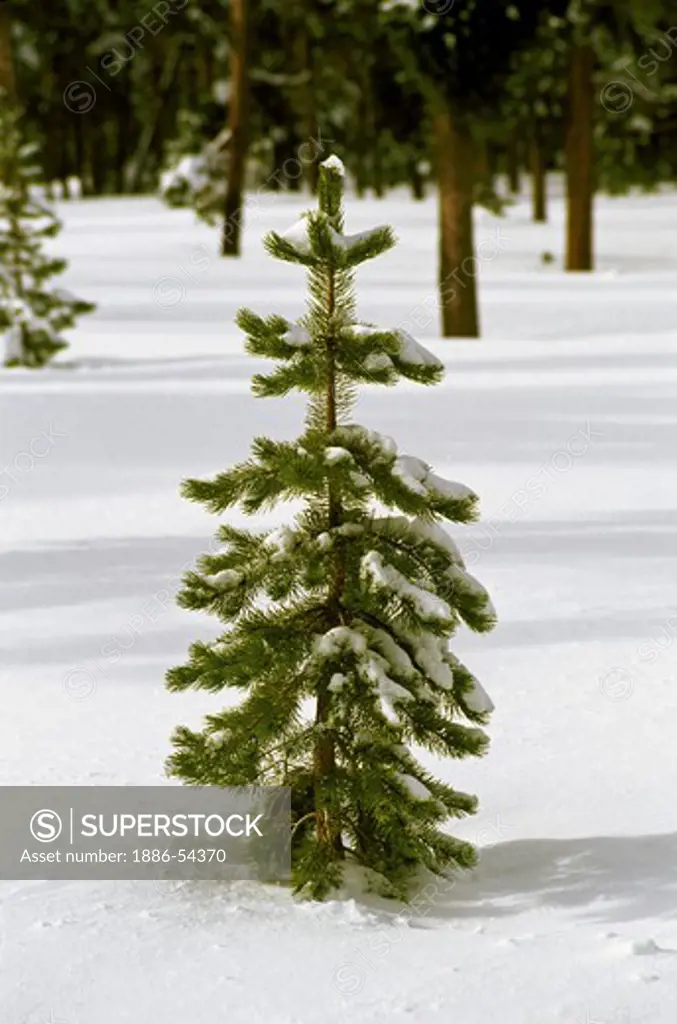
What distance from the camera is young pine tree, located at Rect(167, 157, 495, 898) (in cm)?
554

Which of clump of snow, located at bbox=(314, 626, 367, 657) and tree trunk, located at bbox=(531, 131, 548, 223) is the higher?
tree trunk, located at bbox=(531, 131, 548, 223)

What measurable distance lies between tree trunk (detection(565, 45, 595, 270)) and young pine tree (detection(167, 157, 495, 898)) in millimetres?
24689

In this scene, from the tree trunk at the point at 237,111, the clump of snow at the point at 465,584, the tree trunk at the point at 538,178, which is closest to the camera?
the clump of snow at the point at 465,584

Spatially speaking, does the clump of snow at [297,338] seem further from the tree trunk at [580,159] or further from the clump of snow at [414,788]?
the tree trunk at [580,159]

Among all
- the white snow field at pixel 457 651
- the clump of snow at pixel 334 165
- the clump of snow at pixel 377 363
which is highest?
the clump of snow at pixel 334 165

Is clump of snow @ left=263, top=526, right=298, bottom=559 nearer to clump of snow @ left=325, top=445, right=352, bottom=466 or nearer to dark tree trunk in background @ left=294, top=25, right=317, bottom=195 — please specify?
clump of snow @ left=325, top=445, right=352, bottom=466

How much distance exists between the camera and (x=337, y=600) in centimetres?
574

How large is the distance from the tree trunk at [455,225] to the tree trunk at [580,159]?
8.54 meters

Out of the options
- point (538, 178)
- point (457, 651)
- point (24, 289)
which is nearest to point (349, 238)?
point (457, 651)

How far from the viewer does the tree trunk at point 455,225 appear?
20.5 metres

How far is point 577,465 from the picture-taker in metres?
13.4

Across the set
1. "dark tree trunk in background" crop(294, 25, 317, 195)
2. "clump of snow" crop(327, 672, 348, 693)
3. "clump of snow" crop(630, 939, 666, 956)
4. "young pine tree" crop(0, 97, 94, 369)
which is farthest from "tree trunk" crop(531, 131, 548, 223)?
"clump of snow" crop(630, 939, 666, 956)

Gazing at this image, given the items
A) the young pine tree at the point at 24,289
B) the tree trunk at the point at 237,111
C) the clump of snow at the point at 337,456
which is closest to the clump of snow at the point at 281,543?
the clump of snow at the point at 337,456

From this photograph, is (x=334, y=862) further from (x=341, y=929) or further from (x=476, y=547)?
(x=476, y=547)
